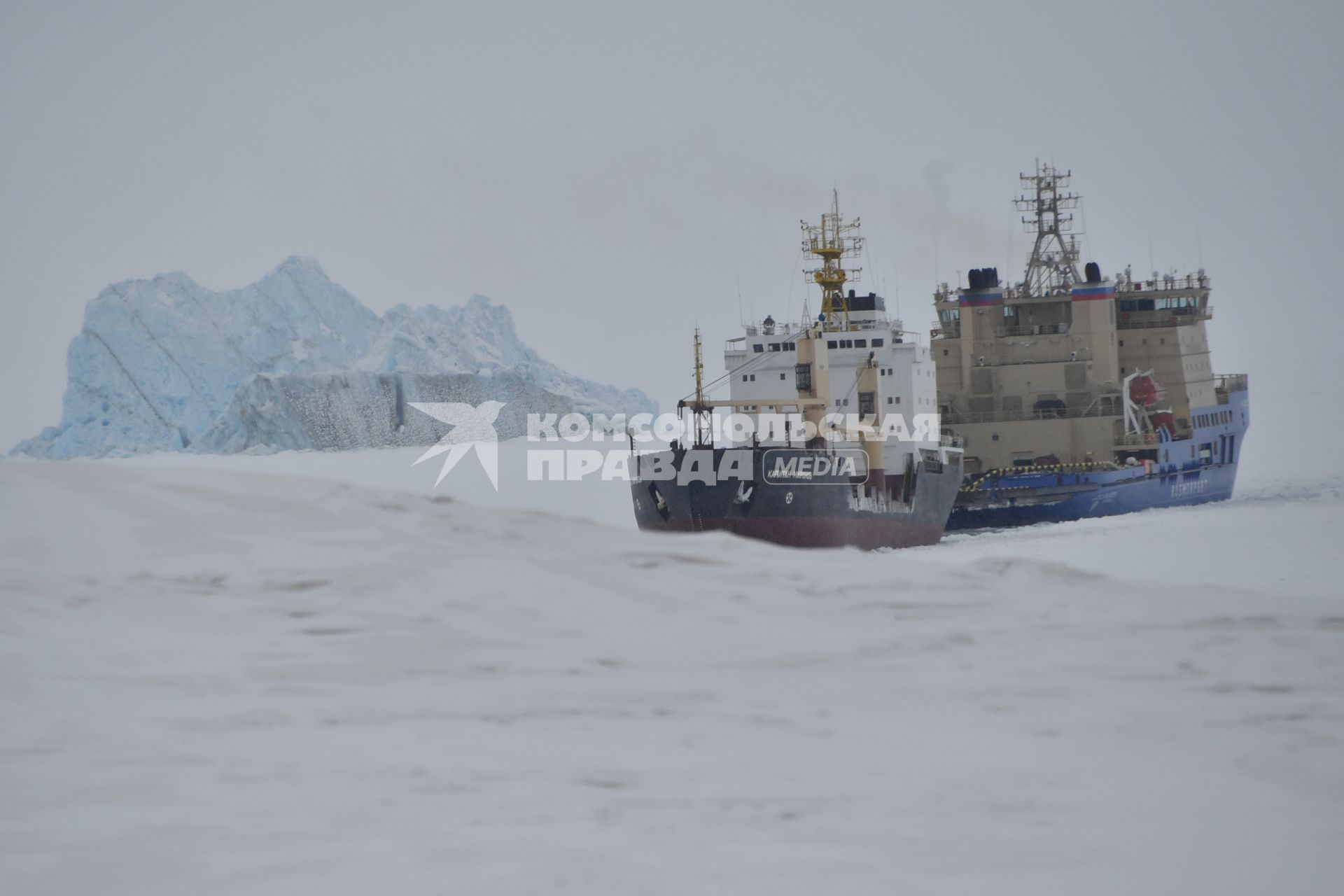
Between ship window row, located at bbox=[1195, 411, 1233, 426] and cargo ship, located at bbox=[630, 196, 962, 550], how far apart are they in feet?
34.6

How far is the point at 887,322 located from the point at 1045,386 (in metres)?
7.52

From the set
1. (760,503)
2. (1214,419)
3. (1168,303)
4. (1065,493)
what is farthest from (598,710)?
(1214,419)

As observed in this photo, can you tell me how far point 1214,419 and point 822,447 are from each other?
2261 centimetres

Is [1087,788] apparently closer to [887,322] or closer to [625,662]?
[625,662]

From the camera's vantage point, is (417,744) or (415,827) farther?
(417,744)

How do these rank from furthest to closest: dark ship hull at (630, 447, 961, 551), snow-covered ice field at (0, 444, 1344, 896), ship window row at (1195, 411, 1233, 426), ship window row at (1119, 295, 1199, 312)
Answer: ship window row at (1195, 411, 1233, 426) < ship window row at (1119, 295, 1199, 312) < dark ship hull at (630, 447, 961, 551) < snow-covered ice field at (0, 444, 1344, 896)

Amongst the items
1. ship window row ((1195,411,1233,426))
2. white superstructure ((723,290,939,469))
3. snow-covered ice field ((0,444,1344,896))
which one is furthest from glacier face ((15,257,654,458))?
snow-covered ice field ((0,444,1344,896))

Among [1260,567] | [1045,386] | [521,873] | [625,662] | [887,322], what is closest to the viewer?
[521,873]

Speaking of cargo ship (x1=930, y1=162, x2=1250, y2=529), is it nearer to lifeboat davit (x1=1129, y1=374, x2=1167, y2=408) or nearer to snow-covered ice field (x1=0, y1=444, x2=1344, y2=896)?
lifeboat davit (x1=1129, y1=374, x2=1167, y2=408)

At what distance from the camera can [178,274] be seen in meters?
43.9

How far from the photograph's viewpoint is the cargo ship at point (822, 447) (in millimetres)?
29062

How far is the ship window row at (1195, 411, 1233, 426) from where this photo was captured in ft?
154

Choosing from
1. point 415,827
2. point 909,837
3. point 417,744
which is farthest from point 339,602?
point 909,837

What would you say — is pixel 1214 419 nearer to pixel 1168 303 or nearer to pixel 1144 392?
pixel 1168 303
